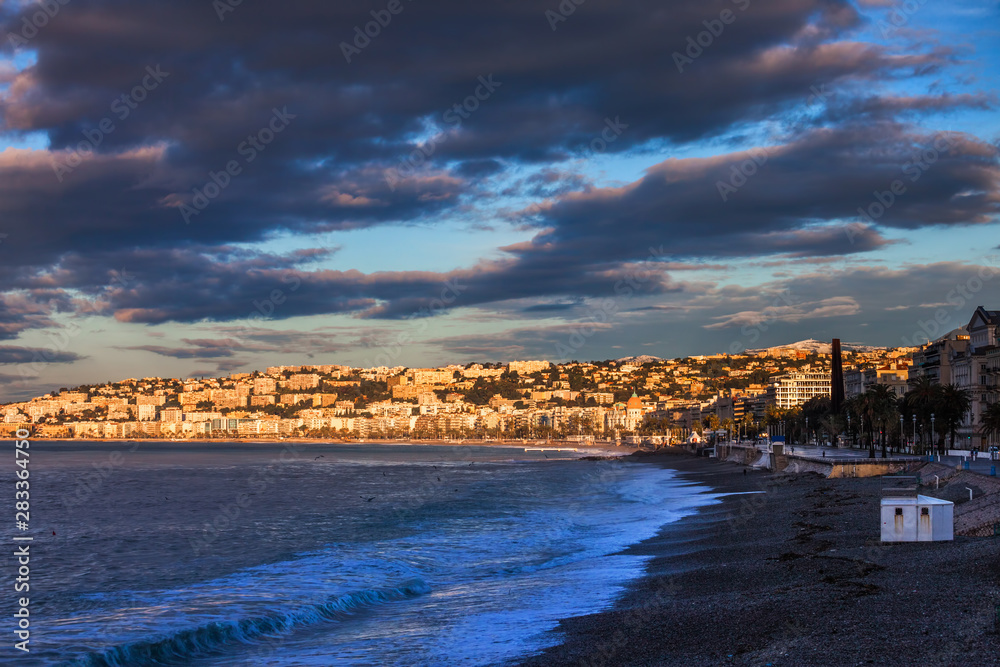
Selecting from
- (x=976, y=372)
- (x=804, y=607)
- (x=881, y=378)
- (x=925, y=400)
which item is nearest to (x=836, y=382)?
(x=881, y=378)

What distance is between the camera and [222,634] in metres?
19.0

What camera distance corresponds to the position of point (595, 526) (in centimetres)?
3972

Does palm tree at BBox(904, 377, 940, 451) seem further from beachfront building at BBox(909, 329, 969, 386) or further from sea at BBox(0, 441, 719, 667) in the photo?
beachfront building at BBox(909, 329, 969, 386)

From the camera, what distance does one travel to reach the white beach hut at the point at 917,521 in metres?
21.7

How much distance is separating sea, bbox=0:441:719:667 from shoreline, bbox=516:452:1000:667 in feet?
4.31

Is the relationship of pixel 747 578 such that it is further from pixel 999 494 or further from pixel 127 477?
pixel 127 477

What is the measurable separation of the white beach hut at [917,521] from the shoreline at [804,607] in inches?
13.7

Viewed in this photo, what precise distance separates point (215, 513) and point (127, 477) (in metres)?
49.5

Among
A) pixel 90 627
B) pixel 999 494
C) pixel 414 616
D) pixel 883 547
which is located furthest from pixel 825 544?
pixel 90 627

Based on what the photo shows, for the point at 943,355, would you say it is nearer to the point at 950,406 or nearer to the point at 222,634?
the point at 950,406

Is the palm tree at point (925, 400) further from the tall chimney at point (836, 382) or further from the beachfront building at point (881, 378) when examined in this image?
the beachfront building at point (881, 378)

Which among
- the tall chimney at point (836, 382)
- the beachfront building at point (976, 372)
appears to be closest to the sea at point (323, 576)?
the beachfront building at point (976, 372)

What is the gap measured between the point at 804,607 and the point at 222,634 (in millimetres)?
11486

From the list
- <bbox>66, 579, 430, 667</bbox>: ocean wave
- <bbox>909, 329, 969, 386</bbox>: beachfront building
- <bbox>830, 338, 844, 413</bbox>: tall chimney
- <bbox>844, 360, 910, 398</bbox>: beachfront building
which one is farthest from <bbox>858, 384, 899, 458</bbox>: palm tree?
<bbox>844, 360, 910, 398</bbox>: beachfront building
